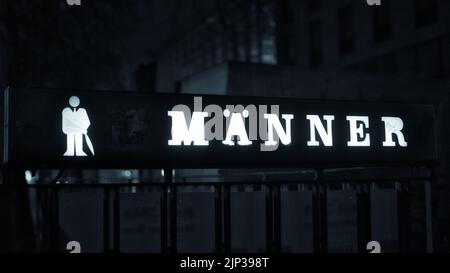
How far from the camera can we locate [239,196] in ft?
33.4

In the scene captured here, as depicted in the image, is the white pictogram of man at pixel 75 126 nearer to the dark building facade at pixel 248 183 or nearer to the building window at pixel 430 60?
the dark building facade at pixel 248 183

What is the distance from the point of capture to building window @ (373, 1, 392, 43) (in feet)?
92.0

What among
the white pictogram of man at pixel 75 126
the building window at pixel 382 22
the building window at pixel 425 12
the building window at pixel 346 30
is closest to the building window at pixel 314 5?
the building window at pixel 346 30

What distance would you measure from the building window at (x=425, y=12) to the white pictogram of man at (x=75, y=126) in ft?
64.4

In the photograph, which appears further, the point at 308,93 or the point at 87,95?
the point at 308,93

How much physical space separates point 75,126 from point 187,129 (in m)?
1.74

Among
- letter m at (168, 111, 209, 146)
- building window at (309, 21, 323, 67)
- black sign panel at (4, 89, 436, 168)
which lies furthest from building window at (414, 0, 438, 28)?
letter m at (168, 111, 209, 146)

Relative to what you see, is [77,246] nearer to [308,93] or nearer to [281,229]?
[281,229]

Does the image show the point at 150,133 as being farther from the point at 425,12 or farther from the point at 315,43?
the point at 315,43

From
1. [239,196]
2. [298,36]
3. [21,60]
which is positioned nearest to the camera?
[239,196]

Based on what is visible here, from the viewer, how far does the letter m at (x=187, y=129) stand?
9594 millimetres
